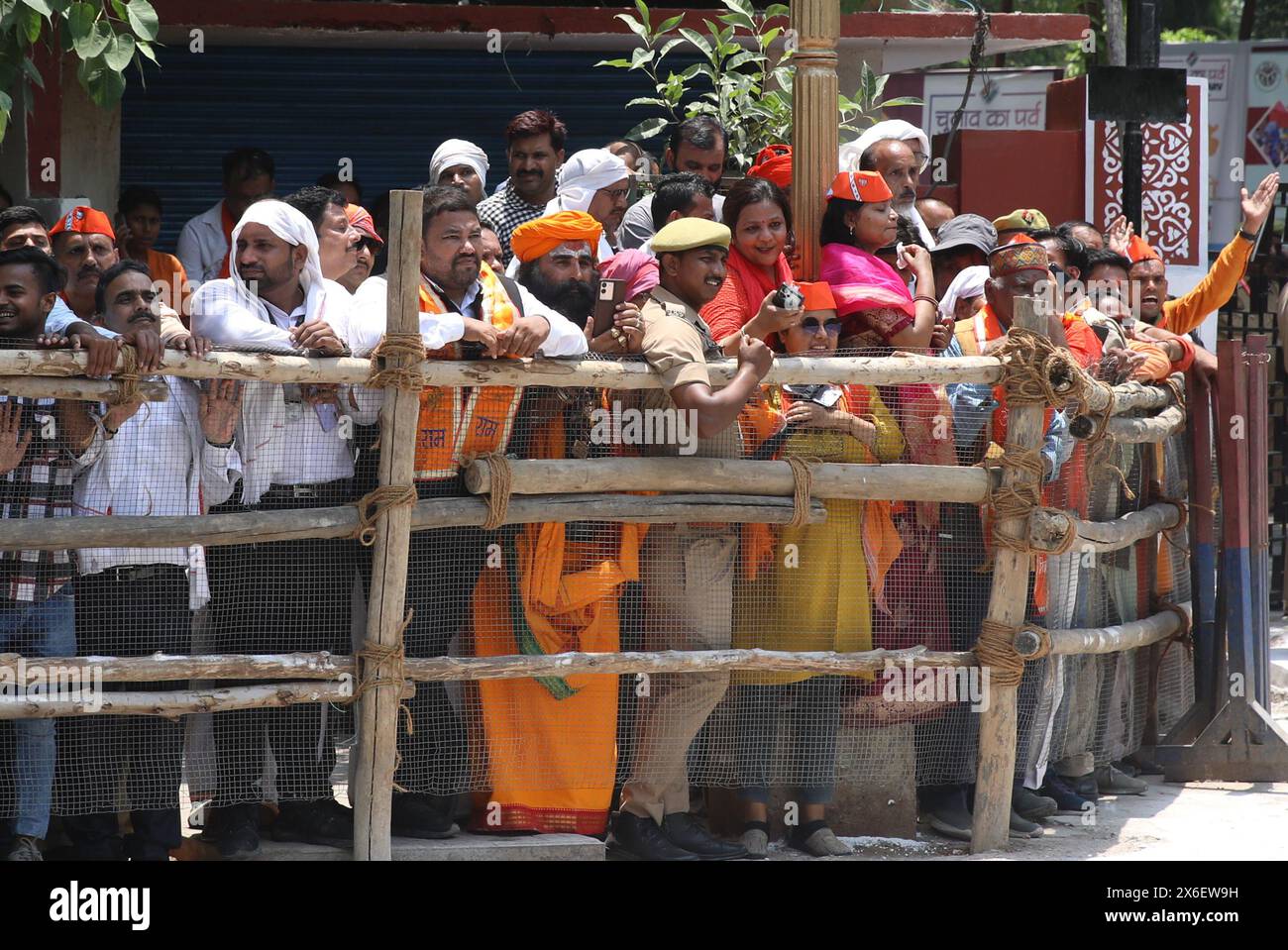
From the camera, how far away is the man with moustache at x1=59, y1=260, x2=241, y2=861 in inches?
174

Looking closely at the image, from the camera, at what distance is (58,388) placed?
4.17 m

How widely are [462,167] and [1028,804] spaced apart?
3.19m

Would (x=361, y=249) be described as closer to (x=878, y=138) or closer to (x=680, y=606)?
(x=680, y=606)

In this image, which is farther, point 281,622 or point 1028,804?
point 1028,804

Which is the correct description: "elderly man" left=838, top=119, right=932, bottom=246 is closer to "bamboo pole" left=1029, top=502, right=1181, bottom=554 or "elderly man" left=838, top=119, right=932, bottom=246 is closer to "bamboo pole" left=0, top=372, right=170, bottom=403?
"bamboo pole" left=1029, top=502, right=1181, bottom=554

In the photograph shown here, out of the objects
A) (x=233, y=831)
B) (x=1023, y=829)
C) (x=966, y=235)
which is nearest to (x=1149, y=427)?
(x=966, y=235)

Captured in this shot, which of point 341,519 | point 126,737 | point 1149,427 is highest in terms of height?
point 1149,427

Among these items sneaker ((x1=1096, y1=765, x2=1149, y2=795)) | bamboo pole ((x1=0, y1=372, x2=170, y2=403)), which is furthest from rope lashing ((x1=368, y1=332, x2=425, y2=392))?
sneaker ((x1=1096, y1=765, x2=1149, y2=795))

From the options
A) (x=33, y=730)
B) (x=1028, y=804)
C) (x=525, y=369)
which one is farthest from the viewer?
(x=1028, y=804)

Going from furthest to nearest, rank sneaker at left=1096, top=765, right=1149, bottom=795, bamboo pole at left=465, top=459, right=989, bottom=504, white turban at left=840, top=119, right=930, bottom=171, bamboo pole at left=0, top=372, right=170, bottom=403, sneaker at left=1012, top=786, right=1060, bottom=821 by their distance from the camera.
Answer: white turban at left=840, top=119, right=930, bottom=171, sneaker at left=1096, top=765, right=1149, bottom=795, sneaker at left=1012, top=786, right=1060, bottom=821, bamboo pole at left=465, top=459, right=989, bottom=504, bamboo pole at left=0, top=372, right=170, bottom=403

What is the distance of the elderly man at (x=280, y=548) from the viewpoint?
4523mm

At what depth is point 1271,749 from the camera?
628 cm

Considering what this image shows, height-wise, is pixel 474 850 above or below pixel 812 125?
below

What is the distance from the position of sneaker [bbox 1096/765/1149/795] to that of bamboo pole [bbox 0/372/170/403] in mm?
3968
